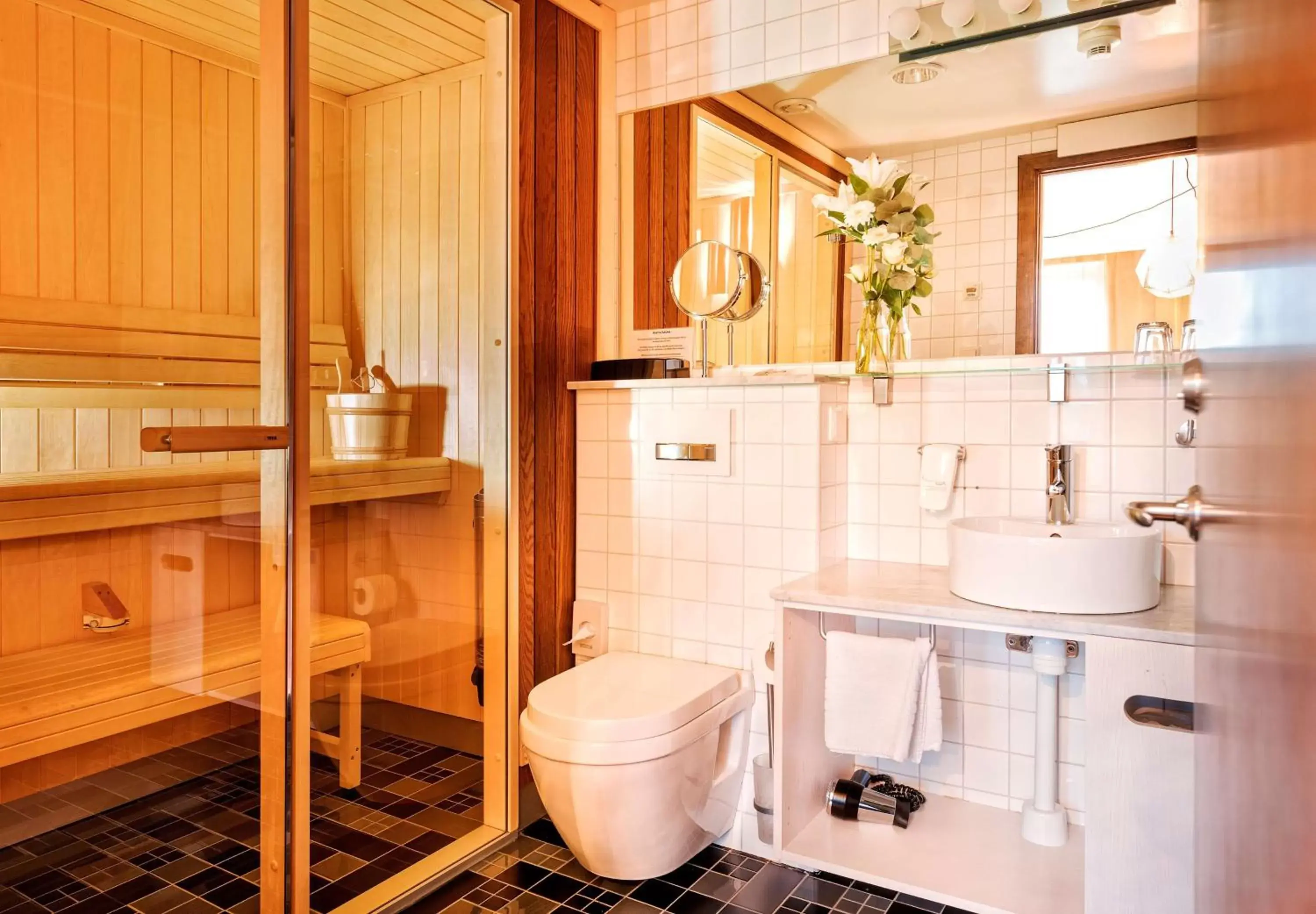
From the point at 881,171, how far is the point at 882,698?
50.1 inches

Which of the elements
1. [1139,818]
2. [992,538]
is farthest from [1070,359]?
[1139,818]

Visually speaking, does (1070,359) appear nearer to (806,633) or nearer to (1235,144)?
(806,633)

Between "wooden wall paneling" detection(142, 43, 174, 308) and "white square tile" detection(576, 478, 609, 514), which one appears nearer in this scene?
"wooden wall paneling" detection(142, 43, 174, 308)

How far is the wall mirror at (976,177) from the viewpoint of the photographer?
1.93m

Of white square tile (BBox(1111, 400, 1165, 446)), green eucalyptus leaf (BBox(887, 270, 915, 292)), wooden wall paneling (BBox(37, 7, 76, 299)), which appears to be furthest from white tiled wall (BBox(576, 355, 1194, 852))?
wooden wall paneling (BBox(37, 7, 76, 299))

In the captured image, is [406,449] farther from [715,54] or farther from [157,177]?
[715,54]

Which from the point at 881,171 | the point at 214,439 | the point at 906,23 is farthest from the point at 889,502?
the point at 214,439

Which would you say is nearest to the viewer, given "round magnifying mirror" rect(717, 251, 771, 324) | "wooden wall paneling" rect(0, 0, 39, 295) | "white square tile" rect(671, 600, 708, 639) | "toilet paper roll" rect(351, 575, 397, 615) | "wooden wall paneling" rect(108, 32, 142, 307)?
"wooden wall paneling" rect(0, 0, 39, 295)

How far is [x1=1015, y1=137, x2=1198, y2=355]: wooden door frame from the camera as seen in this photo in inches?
79.8

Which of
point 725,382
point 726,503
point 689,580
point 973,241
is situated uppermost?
point 973,241

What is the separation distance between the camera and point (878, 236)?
2.20m

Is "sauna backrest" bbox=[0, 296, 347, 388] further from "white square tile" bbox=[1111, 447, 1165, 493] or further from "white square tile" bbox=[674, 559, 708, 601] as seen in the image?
"white square tile" bbox=[1111, 447, 1165, 493]

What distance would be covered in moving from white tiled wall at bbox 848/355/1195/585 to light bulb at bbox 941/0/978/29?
784 millimetres

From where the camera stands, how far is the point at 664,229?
2.53m
